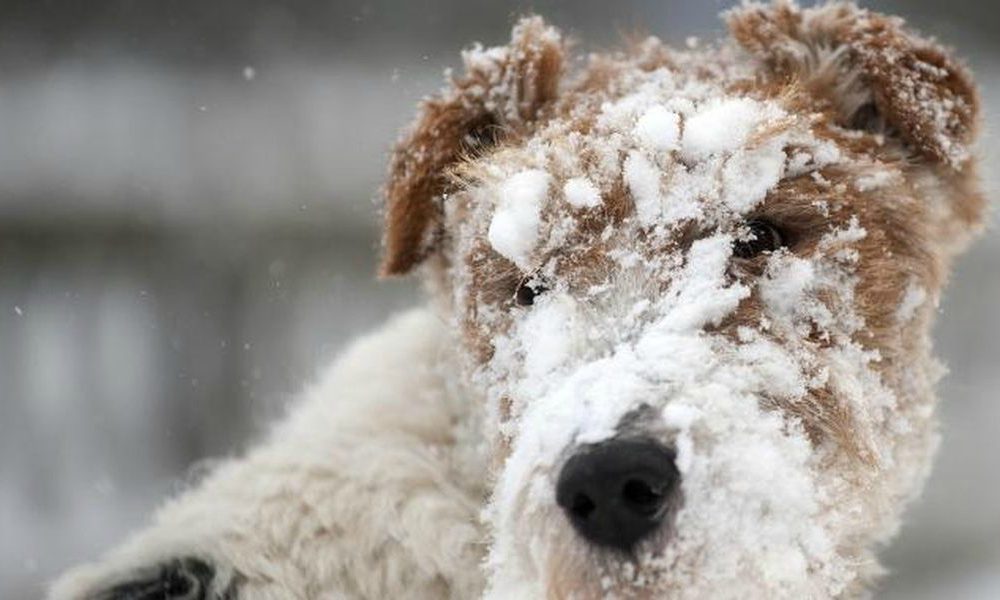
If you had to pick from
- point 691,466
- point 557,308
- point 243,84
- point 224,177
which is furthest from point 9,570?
point 691,466

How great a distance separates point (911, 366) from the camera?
10.5 ft

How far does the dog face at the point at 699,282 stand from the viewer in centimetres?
240

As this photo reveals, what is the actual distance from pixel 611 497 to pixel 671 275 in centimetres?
65

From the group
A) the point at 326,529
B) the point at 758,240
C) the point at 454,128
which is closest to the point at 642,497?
the point at 758,240

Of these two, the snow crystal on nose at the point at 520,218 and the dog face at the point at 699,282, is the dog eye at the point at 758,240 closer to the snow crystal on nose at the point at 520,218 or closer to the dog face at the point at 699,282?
the dog face at the point at 699,282

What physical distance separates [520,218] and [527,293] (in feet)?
0.59

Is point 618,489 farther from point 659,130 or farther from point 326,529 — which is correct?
point 326,529

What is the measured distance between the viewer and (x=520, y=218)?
2.98 meters

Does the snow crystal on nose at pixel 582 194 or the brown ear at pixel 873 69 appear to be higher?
the brown ear at pixel 873 69

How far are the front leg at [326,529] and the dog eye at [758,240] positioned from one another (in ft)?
3.16

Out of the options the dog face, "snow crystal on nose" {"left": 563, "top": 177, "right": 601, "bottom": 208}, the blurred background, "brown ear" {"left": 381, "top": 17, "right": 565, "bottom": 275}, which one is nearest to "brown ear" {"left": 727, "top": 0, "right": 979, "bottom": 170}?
the dog face

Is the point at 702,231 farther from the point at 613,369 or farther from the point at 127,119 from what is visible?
the point at 127,119

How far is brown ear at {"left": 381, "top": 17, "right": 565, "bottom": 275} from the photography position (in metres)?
3.50

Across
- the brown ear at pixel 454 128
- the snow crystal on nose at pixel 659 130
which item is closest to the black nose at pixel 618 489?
the snow crystal on nose at pixel 659 130
